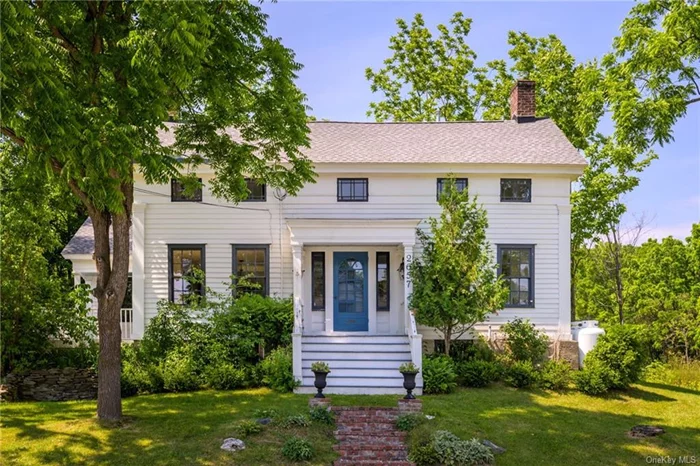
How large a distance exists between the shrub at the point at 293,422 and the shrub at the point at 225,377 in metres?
3.79

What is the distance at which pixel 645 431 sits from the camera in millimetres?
10383

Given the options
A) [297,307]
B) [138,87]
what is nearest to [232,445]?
[297,307]

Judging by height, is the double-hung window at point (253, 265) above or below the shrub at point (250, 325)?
above

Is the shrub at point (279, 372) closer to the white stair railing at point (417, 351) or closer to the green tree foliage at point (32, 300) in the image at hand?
the white stair railing at point (417, 351)

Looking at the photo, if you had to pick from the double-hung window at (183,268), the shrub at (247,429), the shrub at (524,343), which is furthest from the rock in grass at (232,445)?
the shrub at (524,343)

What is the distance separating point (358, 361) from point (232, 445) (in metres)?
5.25

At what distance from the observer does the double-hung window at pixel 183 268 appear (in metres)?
15.9

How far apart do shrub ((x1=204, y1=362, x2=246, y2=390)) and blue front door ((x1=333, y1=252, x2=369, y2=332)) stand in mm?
3141

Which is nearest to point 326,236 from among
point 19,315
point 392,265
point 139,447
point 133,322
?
point 392,265

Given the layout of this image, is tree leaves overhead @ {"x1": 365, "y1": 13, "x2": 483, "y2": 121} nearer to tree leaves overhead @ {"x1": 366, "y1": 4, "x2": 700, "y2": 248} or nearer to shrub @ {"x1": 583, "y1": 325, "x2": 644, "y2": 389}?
tree leaves overhead @ {"x1": 366, "y1": 4, "x2": 700, "y2": 248}

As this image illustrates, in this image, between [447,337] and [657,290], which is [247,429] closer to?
[447,337]
